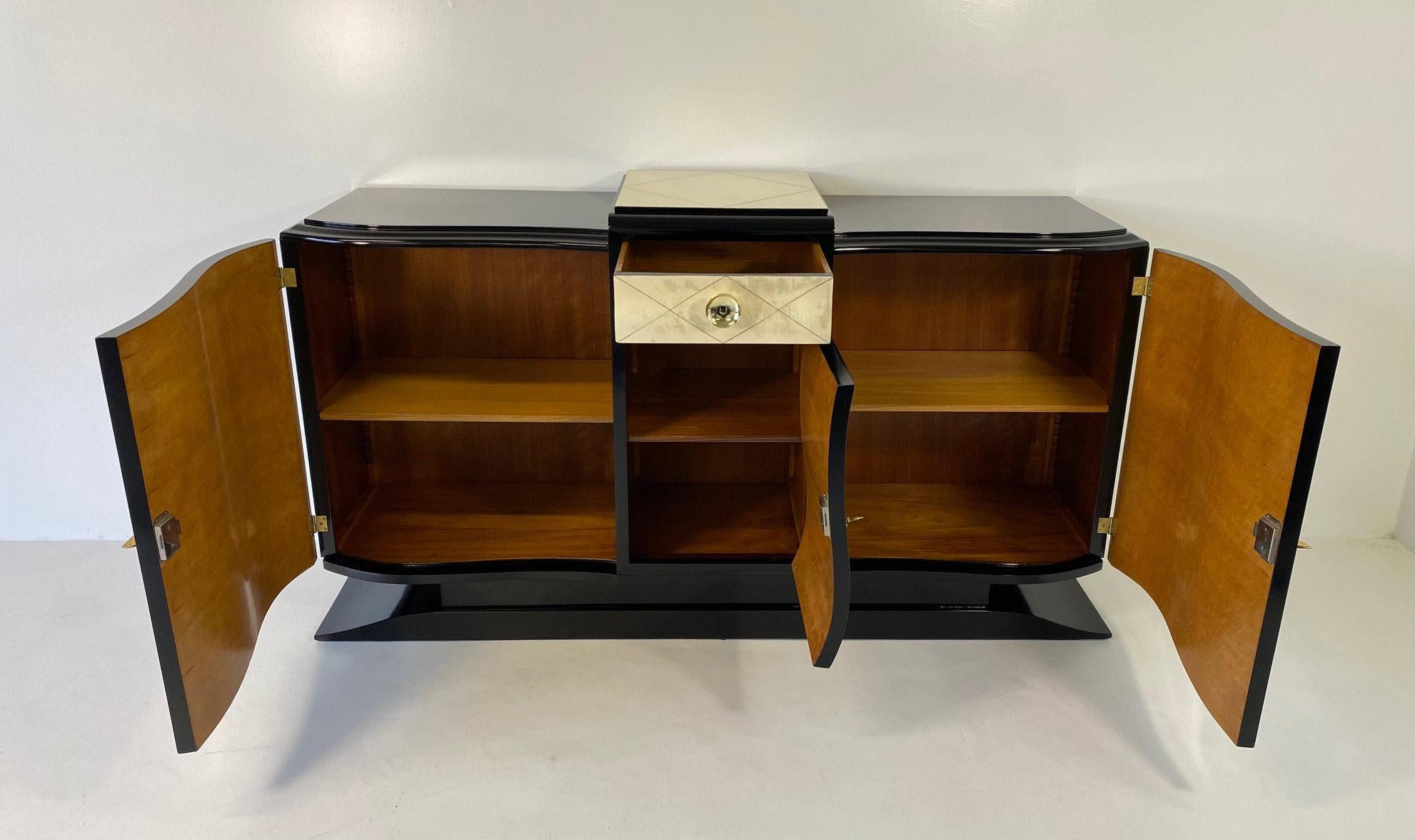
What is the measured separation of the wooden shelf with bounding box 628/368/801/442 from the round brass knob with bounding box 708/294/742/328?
27 centimetres

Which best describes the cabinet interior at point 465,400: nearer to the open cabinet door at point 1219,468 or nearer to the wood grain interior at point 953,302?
the wood grain interior at point 953,302

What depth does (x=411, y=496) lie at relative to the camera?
2.23m

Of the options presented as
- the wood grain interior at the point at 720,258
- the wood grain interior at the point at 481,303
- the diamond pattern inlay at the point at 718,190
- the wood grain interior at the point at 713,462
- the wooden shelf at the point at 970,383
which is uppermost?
the diamond pattern inlay at the point at 718,190

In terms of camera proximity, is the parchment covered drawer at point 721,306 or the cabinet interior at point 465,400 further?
the cabinet interior at point 465,400

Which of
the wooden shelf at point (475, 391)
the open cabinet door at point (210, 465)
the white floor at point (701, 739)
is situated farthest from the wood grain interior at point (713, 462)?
the open cabinet door at point (210, 465)

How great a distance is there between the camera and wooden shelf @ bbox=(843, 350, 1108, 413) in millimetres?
1886

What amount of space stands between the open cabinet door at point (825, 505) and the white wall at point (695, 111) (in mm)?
659

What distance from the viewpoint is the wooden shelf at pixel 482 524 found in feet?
6.61

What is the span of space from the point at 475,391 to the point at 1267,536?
1.40m

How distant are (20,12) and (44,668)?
1.31 m

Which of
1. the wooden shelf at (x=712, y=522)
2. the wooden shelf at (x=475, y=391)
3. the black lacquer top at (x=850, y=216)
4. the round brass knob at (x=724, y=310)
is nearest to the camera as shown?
the round brass knob at (x=724, y=310)

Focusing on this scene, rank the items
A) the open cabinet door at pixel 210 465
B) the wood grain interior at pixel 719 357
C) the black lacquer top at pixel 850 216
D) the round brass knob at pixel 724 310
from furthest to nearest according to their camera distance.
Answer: the wood grain interior at pixel 719 357
the black lacquer top at pixel 850 216
the round brass knob at pixel 724 310
the open cabinet door at pixel 210 465

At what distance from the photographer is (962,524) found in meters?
2.14

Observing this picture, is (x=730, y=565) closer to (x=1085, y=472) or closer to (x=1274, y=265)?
(x=1085, y=472)
